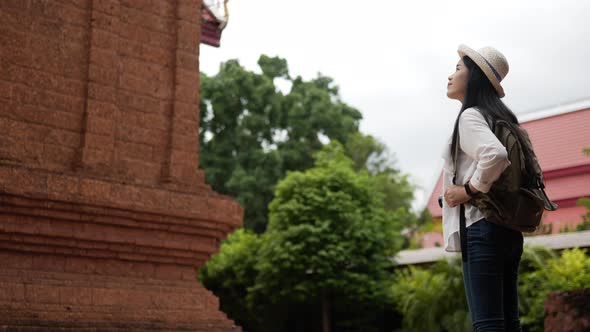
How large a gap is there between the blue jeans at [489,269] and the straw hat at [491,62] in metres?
0.62

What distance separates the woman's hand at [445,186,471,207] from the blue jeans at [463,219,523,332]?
0.11 m

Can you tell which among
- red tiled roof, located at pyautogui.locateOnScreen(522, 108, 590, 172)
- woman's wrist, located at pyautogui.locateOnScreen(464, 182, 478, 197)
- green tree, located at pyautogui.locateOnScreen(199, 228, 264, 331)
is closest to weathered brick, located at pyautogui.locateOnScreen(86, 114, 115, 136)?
woman's wrist, located at pyautogui.locateOnScreen(464, 182, 478, 197)

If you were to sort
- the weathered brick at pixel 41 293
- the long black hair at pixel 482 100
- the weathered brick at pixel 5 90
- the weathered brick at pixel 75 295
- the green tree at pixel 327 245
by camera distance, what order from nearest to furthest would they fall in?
the long black hair at pixel 482 100
the weathered brick at pixel 41 293
the weathered brick at pixel 75 295
the weathered brick at pixel 5 90
the green tree at pixel 327 245

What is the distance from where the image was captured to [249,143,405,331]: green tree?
16797mm

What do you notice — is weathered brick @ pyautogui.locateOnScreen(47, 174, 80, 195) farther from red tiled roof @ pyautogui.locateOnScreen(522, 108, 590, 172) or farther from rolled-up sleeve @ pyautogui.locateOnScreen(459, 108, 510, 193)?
red tiled roof @ pyautogui.locateOnScreen(522, 108, 590, 172)

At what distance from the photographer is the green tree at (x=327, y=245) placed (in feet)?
55.1

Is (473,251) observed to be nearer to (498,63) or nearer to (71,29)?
(498,63)

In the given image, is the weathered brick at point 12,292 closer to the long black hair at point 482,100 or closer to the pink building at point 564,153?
the long black hair at point 482,100

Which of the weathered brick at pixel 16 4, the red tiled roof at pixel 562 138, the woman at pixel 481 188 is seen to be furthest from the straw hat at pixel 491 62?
the red tiled roof at pixel 562 138

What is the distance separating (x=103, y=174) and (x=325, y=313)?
40.2 ft

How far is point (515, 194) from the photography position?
10.2ft

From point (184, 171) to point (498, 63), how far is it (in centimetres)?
323

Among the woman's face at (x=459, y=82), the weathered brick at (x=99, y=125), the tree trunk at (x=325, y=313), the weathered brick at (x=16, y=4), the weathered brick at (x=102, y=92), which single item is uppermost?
the weathered brick at (x=16, y=4)

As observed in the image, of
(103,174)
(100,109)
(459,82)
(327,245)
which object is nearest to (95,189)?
(103,174)
